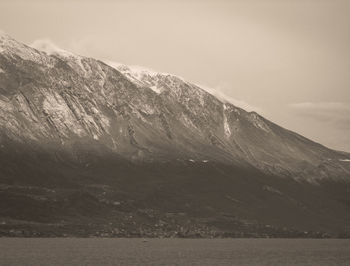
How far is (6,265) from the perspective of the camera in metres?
183

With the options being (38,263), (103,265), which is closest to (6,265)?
(38,263)

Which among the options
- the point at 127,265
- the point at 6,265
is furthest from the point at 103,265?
the point at 6,265

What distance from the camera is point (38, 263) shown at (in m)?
194

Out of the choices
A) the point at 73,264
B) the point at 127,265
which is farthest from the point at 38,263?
the point at 127,265

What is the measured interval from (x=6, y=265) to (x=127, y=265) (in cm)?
3338

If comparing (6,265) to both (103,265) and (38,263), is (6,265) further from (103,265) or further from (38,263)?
(103,265)

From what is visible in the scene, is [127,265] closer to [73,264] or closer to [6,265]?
[73,264]

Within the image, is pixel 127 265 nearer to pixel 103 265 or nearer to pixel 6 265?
pixel 103 265

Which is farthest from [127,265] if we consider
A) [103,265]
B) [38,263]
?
[38,263]

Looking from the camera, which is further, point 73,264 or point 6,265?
point 73,264

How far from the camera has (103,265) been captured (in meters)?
196

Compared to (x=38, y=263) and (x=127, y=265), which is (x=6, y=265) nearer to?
(x=38, y=263)

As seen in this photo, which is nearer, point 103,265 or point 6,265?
point 6,265

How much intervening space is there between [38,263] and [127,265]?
23.9m
